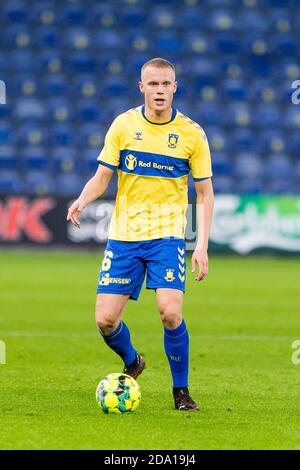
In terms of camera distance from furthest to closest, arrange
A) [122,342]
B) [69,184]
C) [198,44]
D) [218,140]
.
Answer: [198,44] < [218,140] < [69,184] < [122,342]

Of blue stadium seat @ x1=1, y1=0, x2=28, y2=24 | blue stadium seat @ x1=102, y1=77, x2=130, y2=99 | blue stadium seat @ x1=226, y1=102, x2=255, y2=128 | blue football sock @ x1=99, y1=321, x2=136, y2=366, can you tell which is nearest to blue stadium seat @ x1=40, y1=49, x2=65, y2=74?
blue stadium seat @ x1=1, y1=0, x2=28, y2=24

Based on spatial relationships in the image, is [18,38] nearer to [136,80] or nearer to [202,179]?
[136,80]

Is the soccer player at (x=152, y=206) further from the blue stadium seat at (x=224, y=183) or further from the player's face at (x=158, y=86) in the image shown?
the blue stadium seat at (x=224, y=183)

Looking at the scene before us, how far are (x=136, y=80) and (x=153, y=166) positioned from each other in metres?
21.2

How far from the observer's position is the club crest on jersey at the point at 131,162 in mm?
6984

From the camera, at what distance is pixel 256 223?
867 inches

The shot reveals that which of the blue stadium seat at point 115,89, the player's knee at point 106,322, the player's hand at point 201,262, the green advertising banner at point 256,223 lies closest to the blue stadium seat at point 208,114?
the blue stadium seat at point 115,89

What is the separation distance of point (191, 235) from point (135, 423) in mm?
12478

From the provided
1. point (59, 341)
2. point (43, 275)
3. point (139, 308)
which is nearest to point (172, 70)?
point (59, 341)

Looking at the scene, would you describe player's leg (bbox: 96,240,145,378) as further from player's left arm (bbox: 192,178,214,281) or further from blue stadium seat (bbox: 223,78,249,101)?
blue stadium seat (bbox: 223,78,249,101)

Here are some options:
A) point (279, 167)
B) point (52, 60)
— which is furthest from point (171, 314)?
point (52, 60)

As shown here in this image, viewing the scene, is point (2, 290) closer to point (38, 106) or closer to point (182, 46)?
point (38, 106)

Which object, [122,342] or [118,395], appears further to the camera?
[122,342]

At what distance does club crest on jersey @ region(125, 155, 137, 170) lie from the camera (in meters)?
6.98
